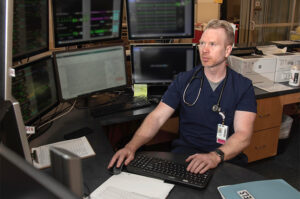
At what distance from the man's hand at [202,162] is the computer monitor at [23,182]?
83 centimetres

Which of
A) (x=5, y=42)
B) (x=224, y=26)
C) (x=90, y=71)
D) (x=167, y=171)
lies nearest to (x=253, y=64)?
(x=224, y=26)

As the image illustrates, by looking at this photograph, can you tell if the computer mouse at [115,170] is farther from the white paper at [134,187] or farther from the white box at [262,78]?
the white box at [262,78]

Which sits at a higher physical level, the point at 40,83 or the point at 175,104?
the point at 40,83

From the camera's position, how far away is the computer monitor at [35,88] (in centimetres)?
146

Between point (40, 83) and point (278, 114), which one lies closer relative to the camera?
A: point (40, 83)

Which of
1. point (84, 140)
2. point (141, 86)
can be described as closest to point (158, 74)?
point (141, 86)

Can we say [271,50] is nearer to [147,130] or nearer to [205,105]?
[205,105]

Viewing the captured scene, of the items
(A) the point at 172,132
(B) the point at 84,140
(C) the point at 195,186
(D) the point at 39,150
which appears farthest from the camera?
(A) the point at 172,132

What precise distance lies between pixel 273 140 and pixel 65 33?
1934 mm

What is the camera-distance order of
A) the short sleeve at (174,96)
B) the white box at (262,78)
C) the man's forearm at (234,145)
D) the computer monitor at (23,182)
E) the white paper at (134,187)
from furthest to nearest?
the white box at (262,78) < the short sleeve at (174,96) < the man's forearm at (234,145) < the white paper at (134,187) < the computer monitor at (23,182)

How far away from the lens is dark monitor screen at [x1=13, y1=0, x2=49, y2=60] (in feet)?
4.67

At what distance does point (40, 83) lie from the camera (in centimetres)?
165

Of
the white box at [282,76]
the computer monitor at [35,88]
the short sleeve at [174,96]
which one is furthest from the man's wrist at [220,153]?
the white box at [282,76]

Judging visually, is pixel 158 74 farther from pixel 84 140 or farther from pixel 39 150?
pixel 39 150
